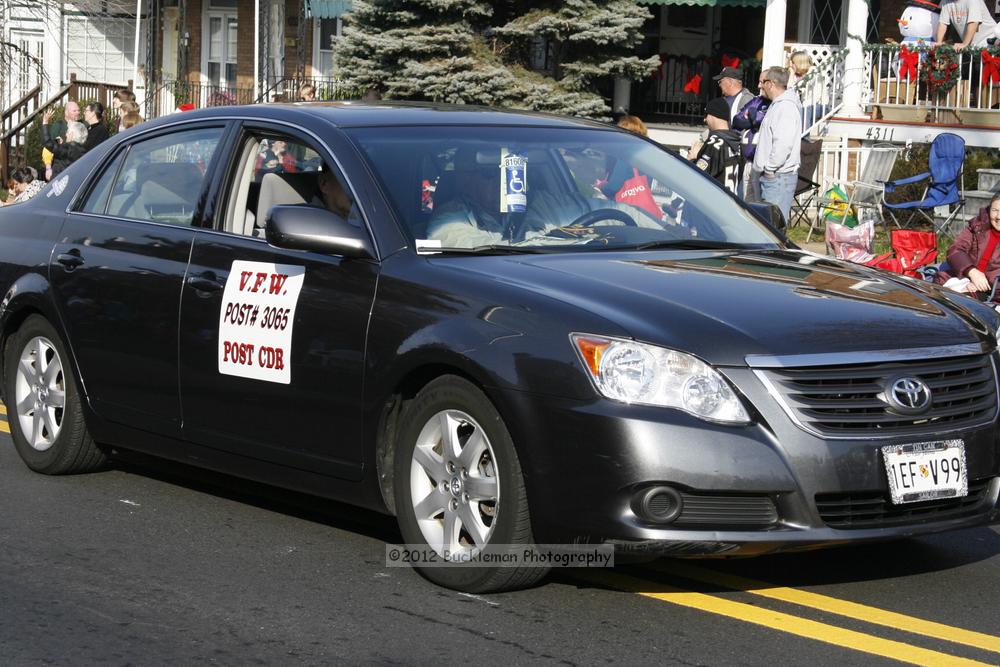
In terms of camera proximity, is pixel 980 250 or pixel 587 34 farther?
pixel 587 34

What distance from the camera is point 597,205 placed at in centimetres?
630

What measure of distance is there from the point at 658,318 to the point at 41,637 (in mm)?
2147

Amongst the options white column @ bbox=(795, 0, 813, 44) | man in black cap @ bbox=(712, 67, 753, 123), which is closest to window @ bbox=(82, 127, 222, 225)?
man in black cap @ bbox=(712, 67, 753, 123)

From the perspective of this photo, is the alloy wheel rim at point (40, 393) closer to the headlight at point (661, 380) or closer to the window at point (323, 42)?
the headlight at point (661, 380)

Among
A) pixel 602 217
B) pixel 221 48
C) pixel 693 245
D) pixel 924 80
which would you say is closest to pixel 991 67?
pixel 924 80

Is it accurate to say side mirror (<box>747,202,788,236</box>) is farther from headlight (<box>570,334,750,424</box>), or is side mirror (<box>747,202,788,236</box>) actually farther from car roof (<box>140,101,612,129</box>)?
headlight (<box>570,334,750,424</box>)

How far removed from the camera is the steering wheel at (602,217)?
6219 mm

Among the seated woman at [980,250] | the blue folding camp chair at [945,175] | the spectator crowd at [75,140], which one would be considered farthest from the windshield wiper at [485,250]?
the spectator crowd at [75,140]

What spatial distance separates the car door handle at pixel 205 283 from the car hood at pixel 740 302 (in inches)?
45.8

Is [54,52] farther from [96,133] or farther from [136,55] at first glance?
[96,133]

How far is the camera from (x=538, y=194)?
6.23 metres

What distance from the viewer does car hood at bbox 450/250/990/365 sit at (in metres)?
5.05

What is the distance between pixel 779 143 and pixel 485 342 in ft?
29.5

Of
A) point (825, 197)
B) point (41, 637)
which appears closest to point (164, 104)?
point (825, 197)
